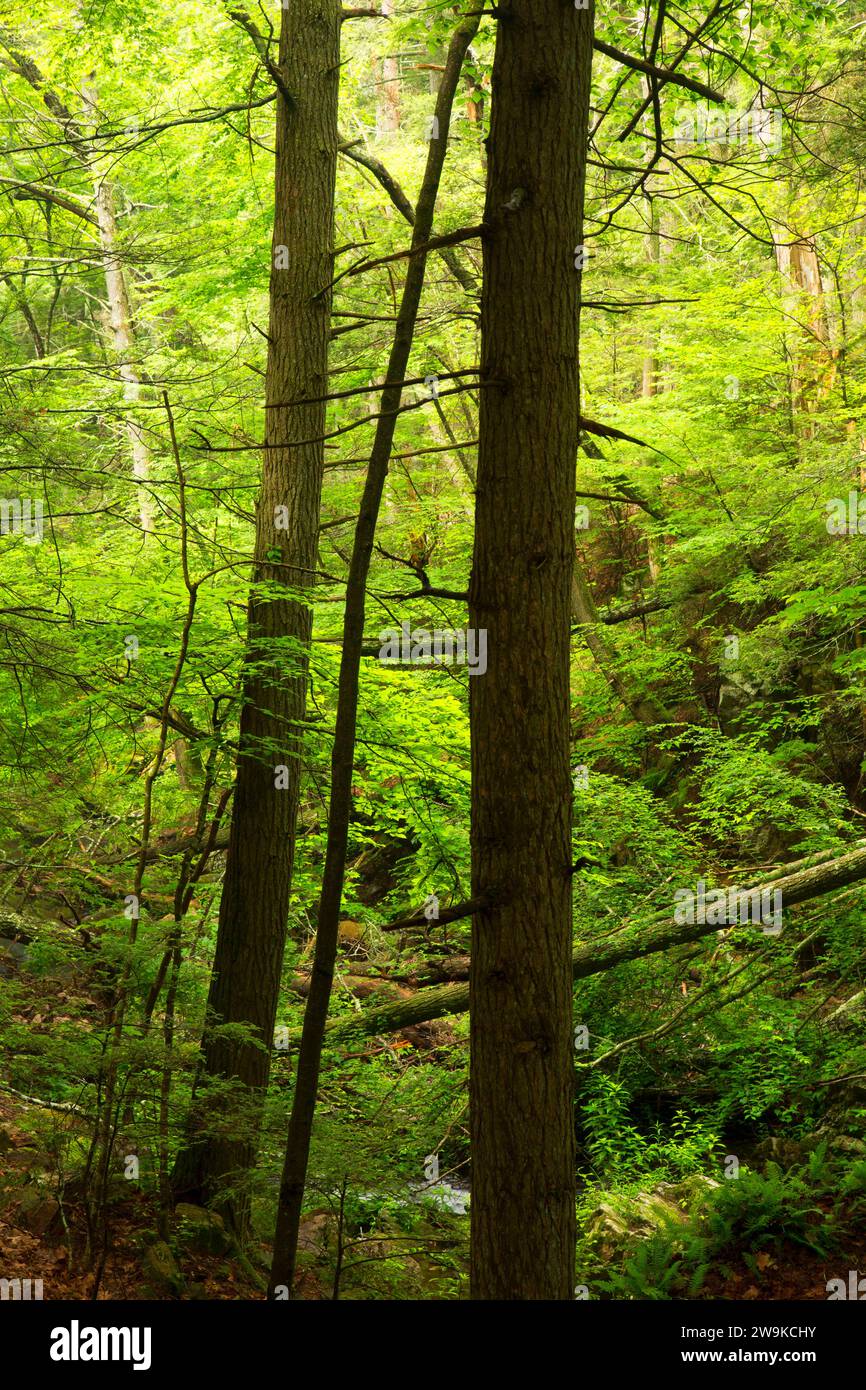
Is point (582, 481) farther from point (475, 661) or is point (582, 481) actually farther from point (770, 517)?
point (475, 661)

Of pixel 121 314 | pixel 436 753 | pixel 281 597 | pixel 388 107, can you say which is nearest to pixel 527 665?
pixel 281 597

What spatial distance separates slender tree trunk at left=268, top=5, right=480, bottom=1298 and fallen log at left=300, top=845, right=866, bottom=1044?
12.2ft

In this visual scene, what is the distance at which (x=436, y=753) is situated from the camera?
720 cm

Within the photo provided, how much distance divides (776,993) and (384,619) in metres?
4.71

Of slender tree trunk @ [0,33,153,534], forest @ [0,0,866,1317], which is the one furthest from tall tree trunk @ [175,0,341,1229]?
slender tree trunk @ [0,33,153,534]

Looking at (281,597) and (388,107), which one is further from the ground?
(388,107)

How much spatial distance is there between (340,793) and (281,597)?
207 centimetres

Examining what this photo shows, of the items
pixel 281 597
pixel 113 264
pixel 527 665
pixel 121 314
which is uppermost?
pixel 121 314

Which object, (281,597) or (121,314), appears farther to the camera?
(121,314)

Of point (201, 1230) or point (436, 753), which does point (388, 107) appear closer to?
point (436, 753)

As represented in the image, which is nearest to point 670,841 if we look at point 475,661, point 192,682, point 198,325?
point 192,682

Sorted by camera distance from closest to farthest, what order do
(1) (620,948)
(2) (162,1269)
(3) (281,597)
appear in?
(2) (162,1269)
(3) (281,597)
(1) (620,948)

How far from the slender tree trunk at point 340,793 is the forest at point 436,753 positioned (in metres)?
0.02

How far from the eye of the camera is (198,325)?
1399cm
